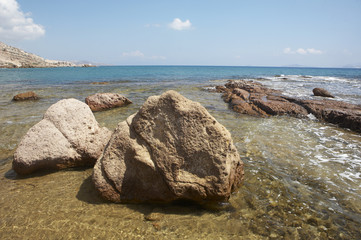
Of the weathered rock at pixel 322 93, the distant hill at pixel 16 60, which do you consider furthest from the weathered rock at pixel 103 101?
the distant hill at pixel 16 60

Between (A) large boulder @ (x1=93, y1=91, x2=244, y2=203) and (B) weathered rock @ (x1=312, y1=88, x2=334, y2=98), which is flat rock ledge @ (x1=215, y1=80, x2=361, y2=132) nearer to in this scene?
(B) weathered rock @ (x1=312, y1=88, x2=334, y2=98)

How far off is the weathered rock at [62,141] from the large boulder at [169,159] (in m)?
Answer: 1.31

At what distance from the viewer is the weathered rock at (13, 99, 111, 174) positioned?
14.7ft

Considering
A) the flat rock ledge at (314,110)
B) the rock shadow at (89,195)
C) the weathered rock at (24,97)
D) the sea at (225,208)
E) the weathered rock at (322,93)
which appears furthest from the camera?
the weathered rock at (322,93)

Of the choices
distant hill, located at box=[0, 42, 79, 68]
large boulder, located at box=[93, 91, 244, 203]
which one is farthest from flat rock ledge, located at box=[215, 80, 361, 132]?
distant hill, located at box=[0, 42, 79, 68]

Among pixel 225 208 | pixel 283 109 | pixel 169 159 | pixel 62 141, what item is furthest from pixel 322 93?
pixel 62 141

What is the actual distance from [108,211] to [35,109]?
9.71 metres

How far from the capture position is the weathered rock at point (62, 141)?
4.47 metres

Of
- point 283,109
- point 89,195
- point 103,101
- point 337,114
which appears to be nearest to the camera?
point 89,195

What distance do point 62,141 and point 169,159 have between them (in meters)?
2.78

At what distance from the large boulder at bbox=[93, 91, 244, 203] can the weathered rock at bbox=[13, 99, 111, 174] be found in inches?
51.6

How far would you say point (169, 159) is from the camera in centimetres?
358

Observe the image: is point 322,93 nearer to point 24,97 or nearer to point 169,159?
point 169,159

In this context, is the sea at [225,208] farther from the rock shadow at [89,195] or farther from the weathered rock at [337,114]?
the weathered rock at [337,114]
